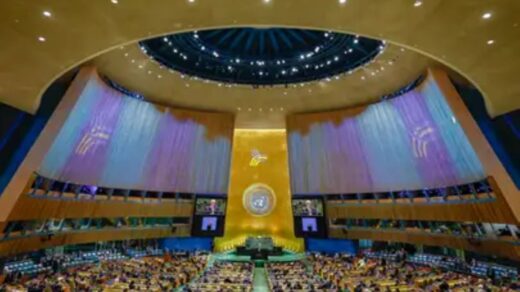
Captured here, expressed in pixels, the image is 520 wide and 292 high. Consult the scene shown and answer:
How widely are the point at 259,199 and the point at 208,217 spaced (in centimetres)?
767

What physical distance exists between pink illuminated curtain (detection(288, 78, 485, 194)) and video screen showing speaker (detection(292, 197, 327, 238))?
1037 mm

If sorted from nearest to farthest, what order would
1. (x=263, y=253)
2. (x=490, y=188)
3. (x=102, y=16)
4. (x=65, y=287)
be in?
(x=102, y=16) → (x=65, y=287) → (x=490, y=188) → (x=263, y=253)

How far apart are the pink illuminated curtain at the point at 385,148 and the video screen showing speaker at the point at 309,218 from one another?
104cm

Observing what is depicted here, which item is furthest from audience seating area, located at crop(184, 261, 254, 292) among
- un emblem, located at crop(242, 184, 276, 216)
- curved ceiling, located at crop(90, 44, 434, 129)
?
curved ceiling, located at crop(90, 44, 434, 129)

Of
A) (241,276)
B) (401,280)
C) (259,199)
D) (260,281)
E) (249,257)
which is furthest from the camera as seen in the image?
(259,199)

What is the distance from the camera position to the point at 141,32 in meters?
12.9

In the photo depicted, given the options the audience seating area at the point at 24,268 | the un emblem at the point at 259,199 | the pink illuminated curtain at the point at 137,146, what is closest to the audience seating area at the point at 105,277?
the audience seating area at the point at 24,268

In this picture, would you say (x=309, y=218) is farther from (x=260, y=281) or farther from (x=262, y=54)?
(x=262, y=54)

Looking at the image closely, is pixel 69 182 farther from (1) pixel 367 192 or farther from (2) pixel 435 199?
(2) pixel 435 199

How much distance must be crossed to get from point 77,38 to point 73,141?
825cm

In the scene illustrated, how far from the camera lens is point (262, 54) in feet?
78.0

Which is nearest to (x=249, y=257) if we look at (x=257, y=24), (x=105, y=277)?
(x=105, y=277)

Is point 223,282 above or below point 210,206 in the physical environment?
below

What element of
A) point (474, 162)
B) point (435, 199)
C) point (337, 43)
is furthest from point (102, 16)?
point (435, 199)
